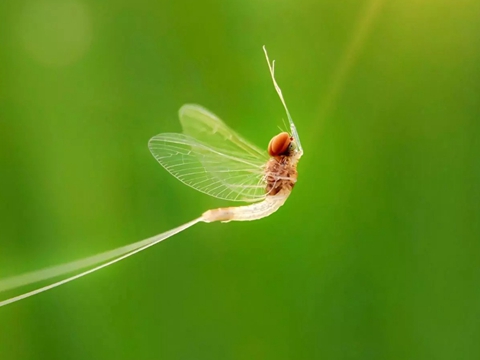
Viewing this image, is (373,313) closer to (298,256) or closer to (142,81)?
(298,256)

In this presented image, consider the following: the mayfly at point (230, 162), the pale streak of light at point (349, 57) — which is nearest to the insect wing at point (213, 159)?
the mayfly at point (230, 162)

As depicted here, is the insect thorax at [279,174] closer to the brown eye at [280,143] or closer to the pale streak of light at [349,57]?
the brown eye at [280,143]

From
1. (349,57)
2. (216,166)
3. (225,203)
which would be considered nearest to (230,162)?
(216,166)

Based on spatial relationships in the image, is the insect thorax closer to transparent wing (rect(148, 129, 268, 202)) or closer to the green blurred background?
transparent wing (rect(148, 129, 268, 202))

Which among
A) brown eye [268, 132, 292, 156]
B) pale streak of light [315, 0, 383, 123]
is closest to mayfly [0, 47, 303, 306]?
brown eye [268, 132, 292, 156]

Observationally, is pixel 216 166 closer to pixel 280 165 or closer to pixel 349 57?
pixel 280 165

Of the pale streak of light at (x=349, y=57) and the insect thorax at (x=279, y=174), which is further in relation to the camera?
the pale streak of light at (x=349, y=57)

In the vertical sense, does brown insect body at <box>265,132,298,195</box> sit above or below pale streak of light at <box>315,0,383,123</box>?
below
